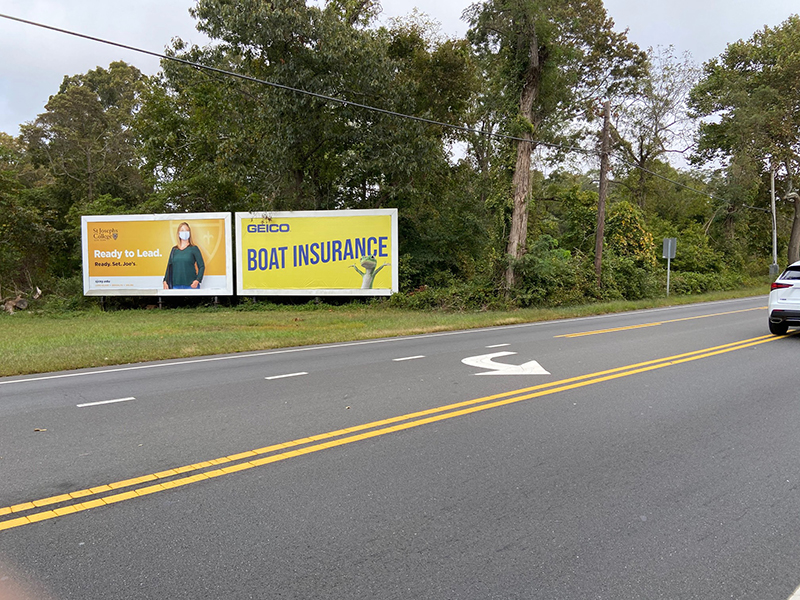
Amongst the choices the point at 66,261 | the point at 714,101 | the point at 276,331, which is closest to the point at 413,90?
the point at 276,331

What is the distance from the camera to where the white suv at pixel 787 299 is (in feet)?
38.7

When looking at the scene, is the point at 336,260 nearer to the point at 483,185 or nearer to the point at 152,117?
the point at 483,185

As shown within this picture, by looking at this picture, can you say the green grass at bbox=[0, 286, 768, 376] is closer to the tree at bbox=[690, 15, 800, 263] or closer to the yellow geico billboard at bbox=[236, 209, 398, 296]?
the yellow geico billboard at bbox=[236, 209, 398, 296]

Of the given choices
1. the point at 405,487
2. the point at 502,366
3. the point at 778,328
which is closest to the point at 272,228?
the point at 502,366

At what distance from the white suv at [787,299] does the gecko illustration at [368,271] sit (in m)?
14.8

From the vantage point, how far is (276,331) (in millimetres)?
15633

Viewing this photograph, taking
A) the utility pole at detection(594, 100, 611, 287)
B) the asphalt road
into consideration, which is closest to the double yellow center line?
the asphalt road

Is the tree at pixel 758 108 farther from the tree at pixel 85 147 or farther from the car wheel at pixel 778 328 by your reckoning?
the tree at pixel 85 147

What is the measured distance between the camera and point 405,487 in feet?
14.2

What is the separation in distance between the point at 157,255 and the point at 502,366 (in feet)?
69.0

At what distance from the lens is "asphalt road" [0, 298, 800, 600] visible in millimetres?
3152

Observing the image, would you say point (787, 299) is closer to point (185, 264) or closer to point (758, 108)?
point (185, 264)

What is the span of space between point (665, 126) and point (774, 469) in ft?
134

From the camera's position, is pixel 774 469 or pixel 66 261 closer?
pixel 774 469
